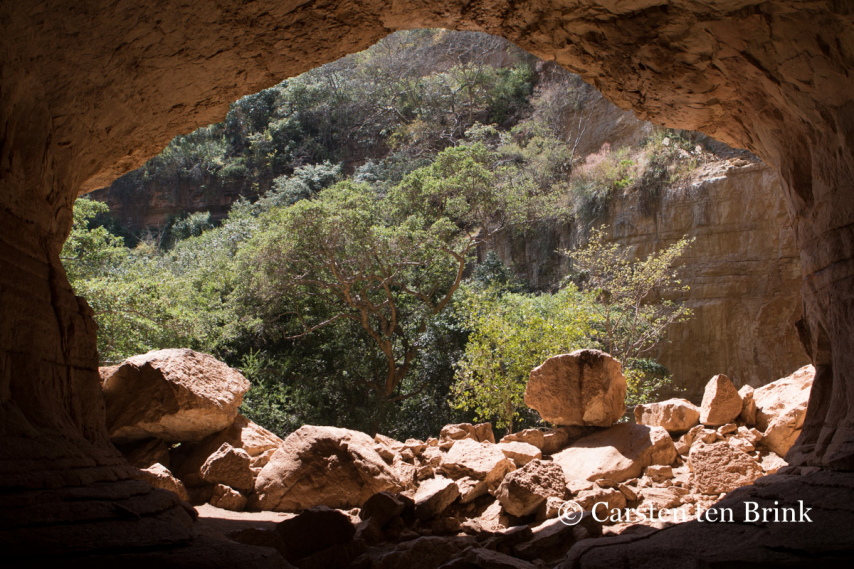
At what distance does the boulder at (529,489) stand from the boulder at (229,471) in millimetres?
2821

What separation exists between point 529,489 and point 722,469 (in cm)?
209

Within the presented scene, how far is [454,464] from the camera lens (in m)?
6.83

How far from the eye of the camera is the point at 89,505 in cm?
302

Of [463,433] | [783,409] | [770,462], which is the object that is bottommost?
[463,433]

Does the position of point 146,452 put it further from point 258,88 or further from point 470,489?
point 258,88

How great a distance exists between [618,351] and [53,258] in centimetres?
1171

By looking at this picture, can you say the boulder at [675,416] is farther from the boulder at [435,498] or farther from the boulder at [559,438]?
the boulder at [435,498]

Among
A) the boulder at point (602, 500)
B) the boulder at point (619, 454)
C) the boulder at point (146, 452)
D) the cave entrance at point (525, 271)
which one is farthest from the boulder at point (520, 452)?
the boulder at point (146, 452)

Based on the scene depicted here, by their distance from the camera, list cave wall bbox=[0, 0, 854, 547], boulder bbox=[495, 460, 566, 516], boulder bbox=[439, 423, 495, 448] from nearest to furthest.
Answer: cave wall bbox=[0, 0, 854, 547], boulder bbox=[495, 460, 566, 516], boulder bbox=[439, 423, 495, 448]

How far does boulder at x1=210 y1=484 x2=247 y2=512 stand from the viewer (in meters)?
6.43

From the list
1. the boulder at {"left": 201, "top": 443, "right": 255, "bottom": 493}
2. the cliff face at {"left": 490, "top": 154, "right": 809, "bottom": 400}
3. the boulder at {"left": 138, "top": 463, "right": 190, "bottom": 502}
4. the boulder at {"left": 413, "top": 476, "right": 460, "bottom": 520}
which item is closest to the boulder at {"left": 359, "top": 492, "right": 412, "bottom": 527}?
the boulder at {"left": 413, "top": 476, "right": 460, "bottom": 520}
